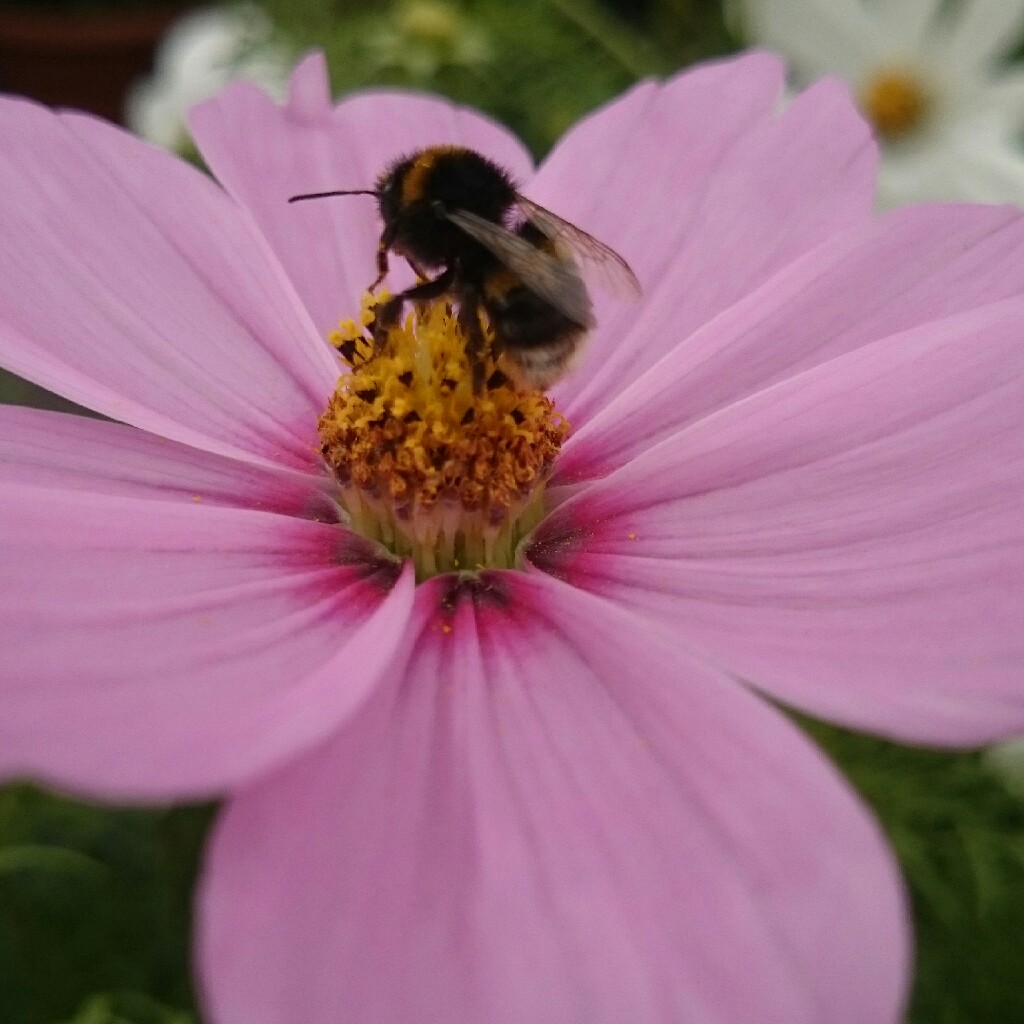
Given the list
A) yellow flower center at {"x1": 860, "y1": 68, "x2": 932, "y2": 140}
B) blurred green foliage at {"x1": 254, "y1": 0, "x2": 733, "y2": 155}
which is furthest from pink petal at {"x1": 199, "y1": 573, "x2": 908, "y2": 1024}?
yellow flower center at {"x1": 860, "y1": 68, "x2": 932, "y2": 140}

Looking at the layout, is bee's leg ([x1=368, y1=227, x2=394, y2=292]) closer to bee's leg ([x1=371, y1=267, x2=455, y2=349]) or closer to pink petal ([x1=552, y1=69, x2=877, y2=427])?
bee's leg ([x1=371, y1=267, x2=455, y2=349])

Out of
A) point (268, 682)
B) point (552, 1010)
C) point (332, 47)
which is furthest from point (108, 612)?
point (332, 47)

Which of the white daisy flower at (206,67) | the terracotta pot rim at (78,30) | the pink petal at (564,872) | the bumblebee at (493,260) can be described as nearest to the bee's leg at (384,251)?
the bumblebee at (493,260)

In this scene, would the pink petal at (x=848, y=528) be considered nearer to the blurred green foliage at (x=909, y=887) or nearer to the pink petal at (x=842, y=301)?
the pink petal at (x=842, y=301)

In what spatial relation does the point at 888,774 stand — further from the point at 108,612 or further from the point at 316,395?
the point at 108,612

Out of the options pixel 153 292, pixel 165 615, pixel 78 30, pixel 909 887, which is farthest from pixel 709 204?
pixel 78 30

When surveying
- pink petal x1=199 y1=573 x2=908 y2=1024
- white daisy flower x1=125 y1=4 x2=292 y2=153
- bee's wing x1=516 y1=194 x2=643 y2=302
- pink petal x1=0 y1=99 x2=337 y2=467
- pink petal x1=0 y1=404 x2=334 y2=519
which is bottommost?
pink petal x1=199 y1=573 x2=908 y2=1024
